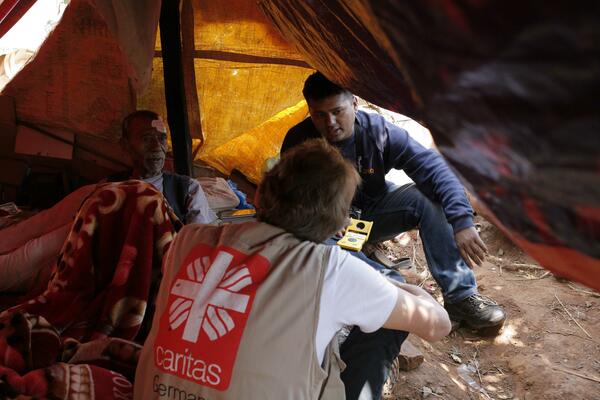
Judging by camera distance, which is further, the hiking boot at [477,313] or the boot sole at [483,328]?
the boot sole at [483,328]

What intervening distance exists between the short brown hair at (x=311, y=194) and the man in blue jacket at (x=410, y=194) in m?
1.29

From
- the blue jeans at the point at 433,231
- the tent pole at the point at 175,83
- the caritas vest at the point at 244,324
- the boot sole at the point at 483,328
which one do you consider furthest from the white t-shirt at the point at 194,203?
the boot sole at the point at 483,328

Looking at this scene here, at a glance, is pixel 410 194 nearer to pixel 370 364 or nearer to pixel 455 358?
pixel 455 358

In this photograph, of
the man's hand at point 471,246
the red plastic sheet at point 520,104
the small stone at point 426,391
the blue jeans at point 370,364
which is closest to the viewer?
the red plastic sheet at point 520,104

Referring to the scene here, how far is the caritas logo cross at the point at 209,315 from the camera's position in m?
1.13

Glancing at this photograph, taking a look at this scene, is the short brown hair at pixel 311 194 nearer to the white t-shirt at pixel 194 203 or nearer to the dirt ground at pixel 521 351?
the white t-shirt at pixel 194 203

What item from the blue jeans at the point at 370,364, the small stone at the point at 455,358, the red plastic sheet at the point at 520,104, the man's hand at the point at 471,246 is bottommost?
the small stone at the point at 455,358

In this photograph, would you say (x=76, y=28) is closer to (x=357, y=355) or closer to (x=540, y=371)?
(x=357, y=355)

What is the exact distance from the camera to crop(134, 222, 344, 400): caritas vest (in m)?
1.12

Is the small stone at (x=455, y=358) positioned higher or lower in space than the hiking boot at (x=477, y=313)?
lower

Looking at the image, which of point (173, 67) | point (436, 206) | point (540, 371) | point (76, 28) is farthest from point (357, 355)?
point (76, 28)

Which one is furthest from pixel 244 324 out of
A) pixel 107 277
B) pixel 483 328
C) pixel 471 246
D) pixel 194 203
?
pixel 483 328

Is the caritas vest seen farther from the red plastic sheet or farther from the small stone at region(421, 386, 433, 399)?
the small stone at region(421, 386, 433, 399)

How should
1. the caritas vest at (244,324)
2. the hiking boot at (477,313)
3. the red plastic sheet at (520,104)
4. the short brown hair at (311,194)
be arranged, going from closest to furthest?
the red plastic sheet at (520,104)
the caritas vest at (244,324)
the short brown hair at (311,194)
the hiking boot at (477,313)
